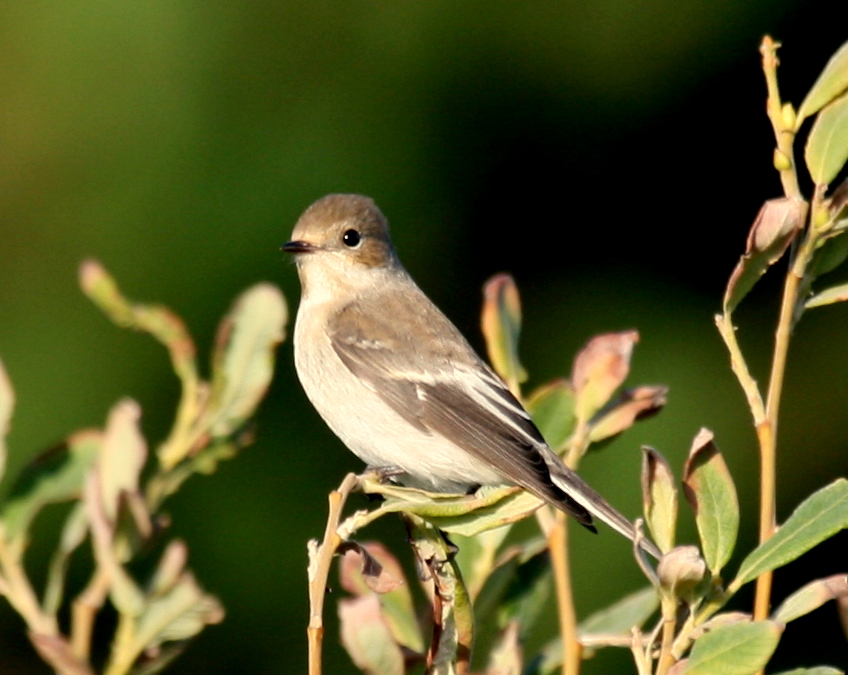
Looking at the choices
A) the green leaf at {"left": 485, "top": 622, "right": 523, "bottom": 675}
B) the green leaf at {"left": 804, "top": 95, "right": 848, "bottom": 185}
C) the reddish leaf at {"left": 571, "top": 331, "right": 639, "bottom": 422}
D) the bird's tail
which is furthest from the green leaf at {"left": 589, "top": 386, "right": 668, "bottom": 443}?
the bird's tail

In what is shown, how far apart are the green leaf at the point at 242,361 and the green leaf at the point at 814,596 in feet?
2.53

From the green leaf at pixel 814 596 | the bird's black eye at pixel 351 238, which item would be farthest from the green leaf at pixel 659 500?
the bird's black eye at pixel 351 238

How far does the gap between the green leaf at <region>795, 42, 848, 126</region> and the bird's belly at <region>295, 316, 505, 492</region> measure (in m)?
1.40

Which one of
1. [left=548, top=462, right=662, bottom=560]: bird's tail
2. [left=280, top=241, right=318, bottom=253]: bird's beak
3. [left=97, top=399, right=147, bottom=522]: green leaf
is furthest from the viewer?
[left=280, top=241, right=318, bottom=253]: bird's beak

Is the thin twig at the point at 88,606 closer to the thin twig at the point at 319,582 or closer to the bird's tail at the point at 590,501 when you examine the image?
the thin twig at the point at 319,582

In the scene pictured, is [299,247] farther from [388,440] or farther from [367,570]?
[367,570]

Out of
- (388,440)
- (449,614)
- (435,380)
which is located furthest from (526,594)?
(435,380)

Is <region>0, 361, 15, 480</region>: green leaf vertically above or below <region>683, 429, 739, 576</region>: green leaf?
above

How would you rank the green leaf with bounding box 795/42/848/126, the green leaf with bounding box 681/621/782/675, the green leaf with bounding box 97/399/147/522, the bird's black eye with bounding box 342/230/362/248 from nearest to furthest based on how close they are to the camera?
1. the green leaf with bounding box 681/621/782/675
2. the green leaf with bounding box 795/42/848/126
3. the green leaf with bounding box 97/399/147/522
4. the bird's black eye with bounding box 342/230/362/248

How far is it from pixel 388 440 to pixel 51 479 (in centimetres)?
117

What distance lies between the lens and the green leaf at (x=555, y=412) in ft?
5.68

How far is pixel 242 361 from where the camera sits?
69.7 inches

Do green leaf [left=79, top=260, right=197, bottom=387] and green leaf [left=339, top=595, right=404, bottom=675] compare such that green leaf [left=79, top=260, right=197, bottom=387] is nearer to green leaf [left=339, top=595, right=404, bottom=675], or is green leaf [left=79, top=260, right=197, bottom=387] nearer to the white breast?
green leaf [left=339, top=595, right=404, bottom=675]

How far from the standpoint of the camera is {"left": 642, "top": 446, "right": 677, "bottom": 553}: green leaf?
1361mm
